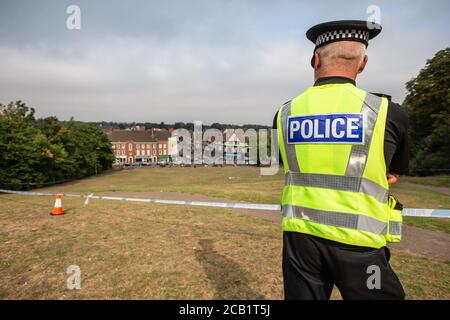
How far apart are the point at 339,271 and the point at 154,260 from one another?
398 cm

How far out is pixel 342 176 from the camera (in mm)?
1751

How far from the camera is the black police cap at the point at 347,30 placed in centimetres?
186

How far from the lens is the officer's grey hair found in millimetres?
1863

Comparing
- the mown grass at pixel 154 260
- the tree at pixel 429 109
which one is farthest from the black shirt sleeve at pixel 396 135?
the tree at pixel 429 109

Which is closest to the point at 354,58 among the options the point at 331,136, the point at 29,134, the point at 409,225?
the point at 331,136

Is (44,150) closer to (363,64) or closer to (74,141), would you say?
(74,141)

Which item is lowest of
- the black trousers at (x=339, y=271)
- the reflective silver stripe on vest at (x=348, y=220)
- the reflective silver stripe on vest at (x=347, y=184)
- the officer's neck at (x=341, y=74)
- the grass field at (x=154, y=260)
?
the grass field at (x=154, y=260)

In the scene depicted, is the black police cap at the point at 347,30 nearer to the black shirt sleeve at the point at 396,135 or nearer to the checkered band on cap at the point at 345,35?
the checkered band on cap at the point at 345,35

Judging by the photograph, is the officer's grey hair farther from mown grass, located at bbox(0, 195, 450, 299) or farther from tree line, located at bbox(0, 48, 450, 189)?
tree line, located at bbox(0, 48, 450, 189)

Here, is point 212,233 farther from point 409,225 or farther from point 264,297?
point 409,225

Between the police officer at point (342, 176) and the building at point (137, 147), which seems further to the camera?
the building at point (137, 147)

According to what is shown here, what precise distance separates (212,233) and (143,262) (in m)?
2.20

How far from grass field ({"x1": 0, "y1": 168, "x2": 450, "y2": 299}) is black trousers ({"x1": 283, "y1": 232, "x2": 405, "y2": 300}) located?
2.13 metres

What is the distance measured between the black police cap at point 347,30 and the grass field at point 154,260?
3388 millimetres
